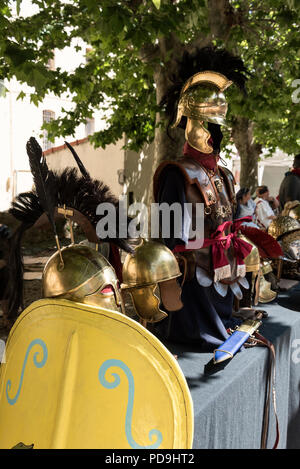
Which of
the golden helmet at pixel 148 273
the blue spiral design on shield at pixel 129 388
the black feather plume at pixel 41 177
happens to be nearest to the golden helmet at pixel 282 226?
the golden helmet at pixel 148 273

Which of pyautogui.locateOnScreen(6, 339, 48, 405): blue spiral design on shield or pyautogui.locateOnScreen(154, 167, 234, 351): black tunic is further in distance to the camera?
pyautogui.locateOnScreen(154, 167, 234, 351): black tunic

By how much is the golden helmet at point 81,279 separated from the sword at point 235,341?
621 millimetres

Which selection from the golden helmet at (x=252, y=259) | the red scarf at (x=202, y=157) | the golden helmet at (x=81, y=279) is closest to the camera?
the golden helmet at (x=81, y=279)

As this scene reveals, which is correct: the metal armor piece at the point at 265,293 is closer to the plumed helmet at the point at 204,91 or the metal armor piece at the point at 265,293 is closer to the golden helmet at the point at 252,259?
the golden helmet at the point at 252,259

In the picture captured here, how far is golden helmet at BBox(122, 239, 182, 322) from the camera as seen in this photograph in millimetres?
1677

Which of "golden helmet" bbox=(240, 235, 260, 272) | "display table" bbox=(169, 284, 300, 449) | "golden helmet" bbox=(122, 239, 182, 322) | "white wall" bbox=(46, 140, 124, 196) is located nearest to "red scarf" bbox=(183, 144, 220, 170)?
"golden helmet" bbox=(240, 235, 260, 272)

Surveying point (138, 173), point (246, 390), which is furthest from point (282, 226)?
point (138, 173)

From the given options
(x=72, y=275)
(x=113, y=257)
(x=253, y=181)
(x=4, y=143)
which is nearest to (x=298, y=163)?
(x=113, y=257)

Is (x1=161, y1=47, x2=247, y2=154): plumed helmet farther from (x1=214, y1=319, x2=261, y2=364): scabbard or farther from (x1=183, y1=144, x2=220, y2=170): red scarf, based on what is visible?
(x1=214, y1=319, x2=261, y2=364): scabbard

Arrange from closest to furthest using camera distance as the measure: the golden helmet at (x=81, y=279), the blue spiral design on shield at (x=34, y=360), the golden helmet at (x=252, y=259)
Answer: the blue spiral design on shield at (x=34, y=360) → the golden helmet at (x=81, y=279) → the golden helmet at (x=252, y=259)

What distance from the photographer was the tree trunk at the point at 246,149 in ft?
28.2

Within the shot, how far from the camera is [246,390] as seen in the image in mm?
1783

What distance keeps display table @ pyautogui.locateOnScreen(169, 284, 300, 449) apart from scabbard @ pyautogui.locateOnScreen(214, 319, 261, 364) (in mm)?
60
